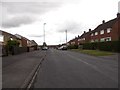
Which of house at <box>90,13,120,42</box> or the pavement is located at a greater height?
house at <box>90,13,120,42</box>

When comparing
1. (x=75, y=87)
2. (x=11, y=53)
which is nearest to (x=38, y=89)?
(x=75, y=87)

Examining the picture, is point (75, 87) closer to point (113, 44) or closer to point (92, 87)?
point (92, 87)

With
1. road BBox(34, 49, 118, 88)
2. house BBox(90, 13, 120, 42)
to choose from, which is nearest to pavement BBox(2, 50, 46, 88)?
road BBox(34, 49, 118, 88)

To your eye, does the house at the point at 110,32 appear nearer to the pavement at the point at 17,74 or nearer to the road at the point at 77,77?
the pavement at the point at 17,74

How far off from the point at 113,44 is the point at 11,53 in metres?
17.9

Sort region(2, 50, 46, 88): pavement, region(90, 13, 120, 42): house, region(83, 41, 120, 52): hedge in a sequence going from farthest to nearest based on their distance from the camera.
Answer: region(90, 13, 120, 42): house → region(83, 41, 120, 52): hedge → region(2, 50, 46, 88): pavement

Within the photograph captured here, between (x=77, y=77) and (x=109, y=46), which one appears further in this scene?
(x=109, y=46)

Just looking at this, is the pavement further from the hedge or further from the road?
the hedge

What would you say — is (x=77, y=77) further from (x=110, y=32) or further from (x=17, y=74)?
(x=110, y=32)

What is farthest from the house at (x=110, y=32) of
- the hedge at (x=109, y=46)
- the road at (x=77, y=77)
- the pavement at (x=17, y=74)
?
the road at (x=77, y=77)

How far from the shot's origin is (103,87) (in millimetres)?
9031

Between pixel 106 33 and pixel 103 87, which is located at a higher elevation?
pixel 106 33

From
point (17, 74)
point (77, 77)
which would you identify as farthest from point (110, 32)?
point (77, 77)

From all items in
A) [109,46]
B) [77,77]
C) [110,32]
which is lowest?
[77,77]
